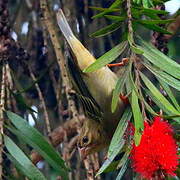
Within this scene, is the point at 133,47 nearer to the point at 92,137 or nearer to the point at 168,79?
the point at 168,79

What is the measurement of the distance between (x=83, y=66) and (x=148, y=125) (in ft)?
3.83

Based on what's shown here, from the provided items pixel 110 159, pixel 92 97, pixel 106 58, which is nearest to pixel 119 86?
pixel 106 58

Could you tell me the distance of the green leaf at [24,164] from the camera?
2.61m

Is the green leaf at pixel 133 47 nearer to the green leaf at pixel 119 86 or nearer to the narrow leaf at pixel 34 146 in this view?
the green leaf at pixel 119 86

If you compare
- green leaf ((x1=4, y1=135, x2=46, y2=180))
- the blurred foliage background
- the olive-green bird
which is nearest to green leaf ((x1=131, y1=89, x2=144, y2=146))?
green leaf ((x1=4, y1=135, x2=46, y2=180))

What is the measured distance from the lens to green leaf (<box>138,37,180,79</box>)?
2.32 metres

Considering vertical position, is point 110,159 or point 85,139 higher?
point 110,159

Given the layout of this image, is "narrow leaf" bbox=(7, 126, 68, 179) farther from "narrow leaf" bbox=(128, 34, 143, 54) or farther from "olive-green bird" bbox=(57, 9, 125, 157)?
"narrow leaf" bbox=(128, 34, 143, 54)

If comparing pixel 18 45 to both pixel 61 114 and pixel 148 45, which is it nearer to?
pixel 61 114

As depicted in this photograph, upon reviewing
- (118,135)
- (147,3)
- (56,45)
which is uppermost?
(147,3)

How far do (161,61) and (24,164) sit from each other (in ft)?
2.67

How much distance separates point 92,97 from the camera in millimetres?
3252

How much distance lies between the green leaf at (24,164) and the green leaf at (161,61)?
29.7 inches

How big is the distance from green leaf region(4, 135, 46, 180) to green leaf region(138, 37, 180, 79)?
29.7 inches
